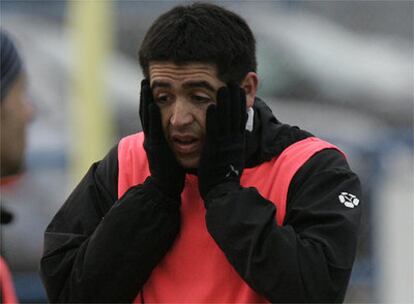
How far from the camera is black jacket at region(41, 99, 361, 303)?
283 cm

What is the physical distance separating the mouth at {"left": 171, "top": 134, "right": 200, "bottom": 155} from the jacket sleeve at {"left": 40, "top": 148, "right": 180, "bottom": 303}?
104 mm

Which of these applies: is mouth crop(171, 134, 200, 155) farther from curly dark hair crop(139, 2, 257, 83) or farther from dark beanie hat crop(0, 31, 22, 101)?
dark beanie hat crop(0, 31, 22, 101)

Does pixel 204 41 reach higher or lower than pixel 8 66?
higher

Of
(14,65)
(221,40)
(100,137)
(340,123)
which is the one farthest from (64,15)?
(221,40)

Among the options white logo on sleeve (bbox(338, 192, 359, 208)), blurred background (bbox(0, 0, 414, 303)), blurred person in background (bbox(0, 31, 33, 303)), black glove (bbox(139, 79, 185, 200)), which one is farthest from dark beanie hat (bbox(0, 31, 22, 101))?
blurred background (bbox(0, 0, 414, 303))

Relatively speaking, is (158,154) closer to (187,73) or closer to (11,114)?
(187,73)

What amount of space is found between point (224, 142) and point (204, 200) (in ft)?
0.45

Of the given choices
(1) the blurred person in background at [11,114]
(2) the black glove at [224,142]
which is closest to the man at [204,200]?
(2) the black glove at [224,142]

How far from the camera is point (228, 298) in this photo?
2.95 m

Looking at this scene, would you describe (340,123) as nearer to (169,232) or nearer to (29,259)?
(29,259)

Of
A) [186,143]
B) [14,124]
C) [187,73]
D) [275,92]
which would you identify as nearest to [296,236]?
[186,143]

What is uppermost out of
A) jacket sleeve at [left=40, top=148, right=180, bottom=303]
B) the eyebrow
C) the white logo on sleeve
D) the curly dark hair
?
the curly dark hair

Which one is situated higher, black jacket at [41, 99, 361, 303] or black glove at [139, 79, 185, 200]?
black glove at [139, 79, 185, 200]

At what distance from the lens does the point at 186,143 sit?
2979mm
